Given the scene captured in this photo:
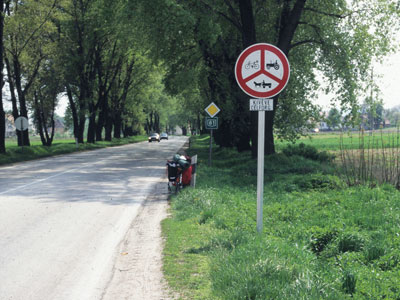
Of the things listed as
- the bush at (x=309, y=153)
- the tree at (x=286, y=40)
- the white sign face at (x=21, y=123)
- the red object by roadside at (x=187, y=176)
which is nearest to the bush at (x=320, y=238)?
the red object by roadside at (x=187, y=176)

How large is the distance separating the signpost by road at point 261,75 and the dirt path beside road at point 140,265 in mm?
1810

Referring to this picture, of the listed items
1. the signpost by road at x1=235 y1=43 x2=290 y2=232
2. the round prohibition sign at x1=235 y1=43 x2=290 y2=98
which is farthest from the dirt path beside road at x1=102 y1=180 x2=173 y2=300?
the round prohibition sign at x1=235 y1=43 x2=290 y2=98

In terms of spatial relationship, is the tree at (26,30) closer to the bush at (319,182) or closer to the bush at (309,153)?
the bush at (309,153)

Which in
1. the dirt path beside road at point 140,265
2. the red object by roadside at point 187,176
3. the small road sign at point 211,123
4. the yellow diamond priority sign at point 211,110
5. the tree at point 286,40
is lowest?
the dirt path beside road at point 140,265

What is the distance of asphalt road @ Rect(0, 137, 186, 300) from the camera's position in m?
5.34

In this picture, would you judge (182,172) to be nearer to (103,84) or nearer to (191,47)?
(191,47)

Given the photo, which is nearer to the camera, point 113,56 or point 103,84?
point 113,56

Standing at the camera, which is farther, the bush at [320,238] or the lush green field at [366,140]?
the lush green field at [366,140]

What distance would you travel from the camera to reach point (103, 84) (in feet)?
173

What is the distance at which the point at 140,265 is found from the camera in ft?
20.1

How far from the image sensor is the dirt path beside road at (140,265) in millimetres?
5016

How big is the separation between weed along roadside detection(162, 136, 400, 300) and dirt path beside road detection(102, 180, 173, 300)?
0.54ft

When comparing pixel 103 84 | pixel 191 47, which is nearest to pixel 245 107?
pixel 191 47

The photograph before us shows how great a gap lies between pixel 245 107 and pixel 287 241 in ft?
53.6
